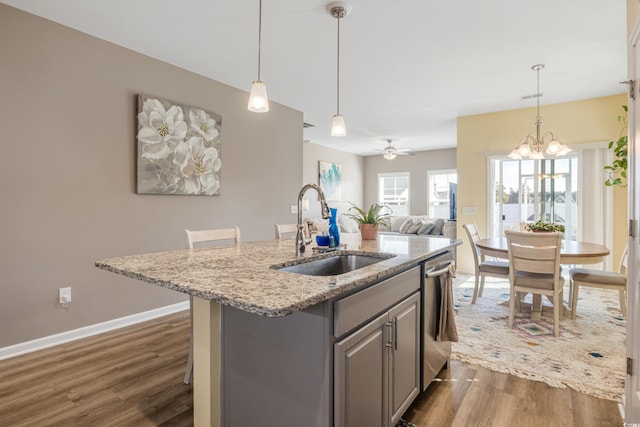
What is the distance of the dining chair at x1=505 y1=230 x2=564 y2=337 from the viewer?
290 cm

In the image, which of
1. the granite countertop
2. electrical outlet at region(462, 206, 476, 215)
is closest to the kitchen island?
the granite countertop

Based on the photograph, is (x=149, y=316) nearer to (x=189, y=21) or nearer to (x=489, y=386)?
(x=189, y=21)

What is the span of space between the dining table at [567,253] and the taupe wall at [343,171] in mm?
4231

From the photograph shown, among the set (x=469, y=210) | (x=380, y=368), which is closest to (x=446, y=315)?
(x=380, y=368)

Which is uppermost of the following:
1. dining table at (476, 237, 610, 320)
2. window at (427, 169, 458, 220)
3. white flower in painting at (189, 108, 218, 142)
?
white flower in painting at (189, 108, 218, 142)

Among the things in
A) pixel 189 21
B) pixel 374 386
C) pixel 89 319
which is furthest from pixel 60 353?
pixel 189 21

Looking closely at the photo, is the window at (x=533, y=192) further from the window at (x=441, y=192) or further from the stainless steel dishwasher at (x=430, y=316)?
the stainless steel dishwasher at (x=430, y=316)

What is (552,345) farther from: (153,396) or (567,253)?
(153,396)

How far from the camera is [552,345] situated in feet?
8.97

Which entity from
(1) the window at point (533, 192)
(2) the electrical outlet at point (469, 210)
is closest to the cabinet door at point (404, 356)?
(1) the window at point (533, 192)

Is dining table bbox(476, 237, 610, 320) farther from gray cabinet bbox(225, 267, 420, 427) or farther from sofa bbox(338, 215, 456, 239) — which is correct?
sofa bbox(338, 215, 456, 239)

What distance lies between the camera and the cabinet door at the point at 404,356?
1561 mm

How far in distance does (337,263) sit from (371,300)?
2.07ft

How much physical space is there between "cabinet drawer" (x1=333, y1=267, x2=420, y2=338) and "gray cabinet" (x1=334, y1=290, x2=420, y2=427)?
33 millimetres
